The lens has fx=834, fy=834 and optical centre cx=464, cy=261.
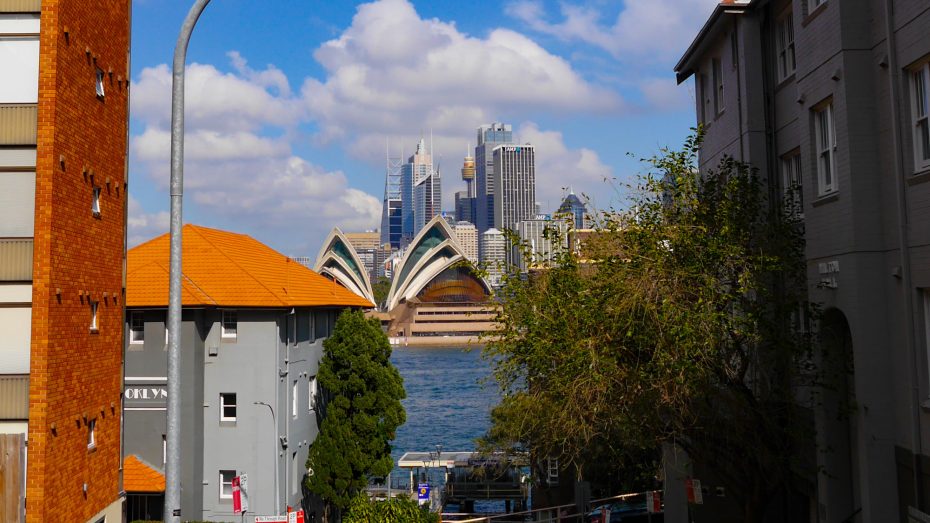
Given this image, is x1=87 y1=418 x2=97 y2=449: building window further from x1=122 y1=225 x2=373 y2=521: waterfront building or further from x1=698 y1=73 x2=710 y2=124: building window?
x1=698 y1=73 x2=710 y2=124: building window

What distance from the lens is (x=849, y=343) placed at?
15828mm

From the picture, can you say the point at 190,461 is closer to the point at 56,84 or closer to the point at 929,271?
the point at 56,84

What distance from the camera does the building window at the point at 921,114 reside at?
12.2 metres

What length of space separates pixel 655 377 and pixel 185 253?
2509 cm

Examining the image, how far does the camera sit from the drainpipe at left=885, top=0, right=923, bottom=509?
12.5 m

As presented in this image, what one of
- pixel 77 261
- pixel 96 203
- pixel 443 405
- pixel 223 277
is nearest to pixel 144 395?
pixel 223 277

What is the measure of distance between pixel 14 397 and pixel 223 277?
19.3 metres

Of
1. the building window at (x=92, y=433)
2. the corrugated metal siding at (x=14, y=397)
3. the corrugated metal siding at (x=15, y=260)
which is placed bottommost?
the building window at (x=92, y=433)

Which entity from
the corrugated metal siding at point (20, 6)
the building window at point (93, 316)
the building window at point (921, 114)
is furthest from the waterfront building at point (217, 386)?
the building window at point (921, 114)

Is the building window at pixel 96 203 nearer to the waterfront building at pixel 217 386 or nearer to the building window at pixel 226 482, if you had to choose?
Answer: the waterfront building at pixel 217 386

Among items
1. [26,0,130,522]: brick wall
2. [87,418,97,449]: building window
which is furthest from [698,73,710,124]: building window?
[87,418,97,449]: building window

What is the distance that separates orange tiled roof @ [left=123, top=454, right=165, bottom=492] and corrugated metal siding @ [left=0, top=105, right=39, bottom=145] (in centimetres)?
1723

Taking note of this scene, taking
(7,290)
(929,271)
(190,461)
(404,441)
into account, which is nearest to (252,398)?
(190,461)

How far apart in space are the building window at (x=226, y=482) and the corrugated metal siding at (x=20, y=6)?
20.6m
